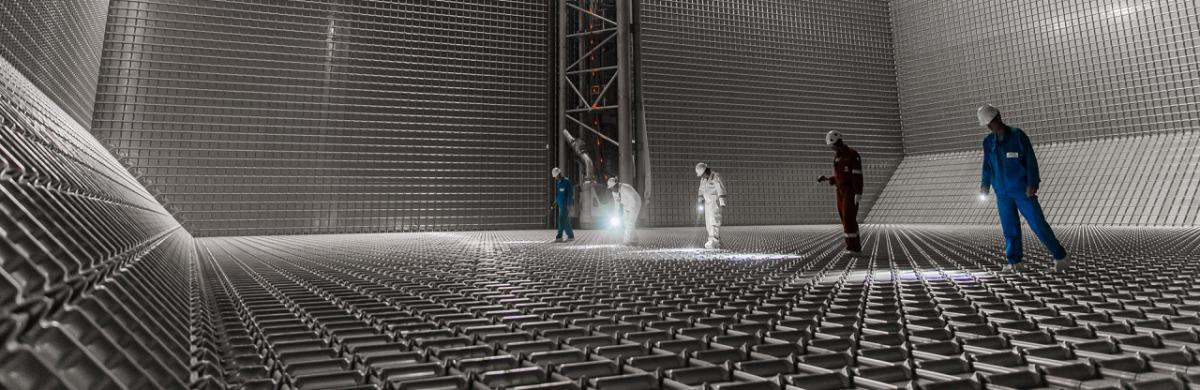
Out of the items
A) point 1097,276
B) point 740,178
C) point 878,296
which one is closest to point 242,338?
point 878,296

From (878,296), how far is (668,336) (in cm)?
112

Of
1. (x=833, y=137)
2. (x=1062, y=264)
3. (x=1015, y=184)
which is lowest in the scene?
(x=1062, y=264)

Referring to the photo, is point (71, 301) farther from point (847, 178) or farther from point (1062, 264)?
point (847, 178)

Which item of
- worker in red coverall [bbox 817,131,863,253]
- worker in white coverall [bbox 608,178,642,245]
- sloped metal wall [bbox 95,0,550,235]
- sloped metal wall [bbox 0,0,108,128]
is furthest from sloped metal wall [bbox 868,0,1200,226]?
sloped metal wall [bbox 0,0,108,128]

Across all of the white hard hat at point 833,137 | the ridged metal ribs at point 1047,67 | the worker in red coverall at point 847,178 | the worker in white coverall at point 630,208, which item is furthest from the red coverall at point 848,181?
the ridged metal ribs at point 1047,67

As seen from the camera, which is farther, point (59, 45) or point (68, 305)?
point (59, 45)

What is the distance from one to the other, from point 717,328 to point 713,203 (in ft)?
13.6

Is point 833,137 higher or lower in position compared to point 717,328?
higher

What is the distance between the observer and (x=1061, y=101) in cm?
1099

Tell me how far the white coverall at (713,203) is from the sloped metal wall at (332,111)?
18.3 feet

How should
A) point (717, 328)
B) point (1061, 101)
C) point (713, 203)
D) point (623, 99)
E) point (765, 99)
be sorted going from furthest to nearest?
1. point (765, 99)
2. point (1061, 101)
3. point (623, 99)
4. point (713, 203)
5. point (717, 328)

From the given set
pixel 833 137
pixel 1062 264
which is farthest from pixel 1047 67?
pixel 1062 264

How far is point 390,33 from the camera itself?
10.3m

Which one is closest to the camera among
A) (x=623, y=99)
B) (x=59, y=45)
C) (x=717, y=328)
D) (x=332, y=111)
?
(x=717, y=328)
